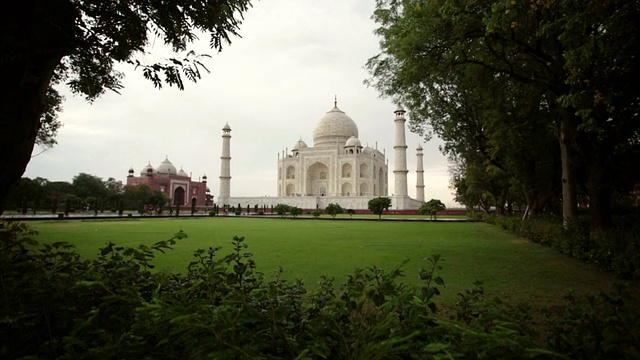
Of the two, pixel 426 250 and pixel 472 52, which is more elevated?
pixel 472 52

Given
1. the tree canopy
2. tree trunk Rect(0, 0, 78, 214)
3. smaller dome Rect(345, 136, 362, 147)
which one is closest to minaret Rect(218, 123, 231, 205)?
smaller dome Rect(345, 136, 362, 147)

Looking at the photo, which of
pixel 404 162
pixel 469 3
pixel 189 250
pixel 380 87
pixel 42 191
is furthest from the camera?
pixel 404 162

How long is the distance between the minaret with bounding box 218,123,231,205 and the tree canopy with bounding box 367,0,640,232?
3675cm

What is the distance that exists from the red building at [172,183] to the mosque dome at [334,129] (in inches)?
715

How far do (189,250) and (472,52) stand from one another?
23.3ft

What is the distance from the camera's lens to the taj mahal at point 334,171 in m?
38.7

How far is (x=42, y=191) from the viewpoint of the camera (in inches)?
1187

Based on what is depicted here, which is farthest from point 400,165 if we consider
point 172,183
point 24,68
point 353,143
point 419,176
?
point 24,68

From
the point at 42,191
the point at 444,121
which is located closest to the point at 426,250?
the point at 444,121

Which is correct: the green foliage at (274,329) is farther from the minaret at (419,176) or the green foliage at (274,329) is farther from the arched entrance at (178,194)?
the arched entrance at (178,194)

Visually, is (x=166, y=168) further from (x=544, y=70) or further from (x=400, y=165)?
(x=544, y=70)

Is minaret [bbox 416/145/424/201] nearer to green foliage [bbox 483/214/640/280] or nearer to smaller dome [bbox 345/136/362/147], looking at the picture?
smaller dome [bbox 345/136/362/147]

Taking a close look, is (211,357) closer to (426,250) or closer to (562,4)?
(562,4)

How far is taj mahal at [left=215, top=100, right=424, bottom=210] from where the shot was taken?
38688mm
